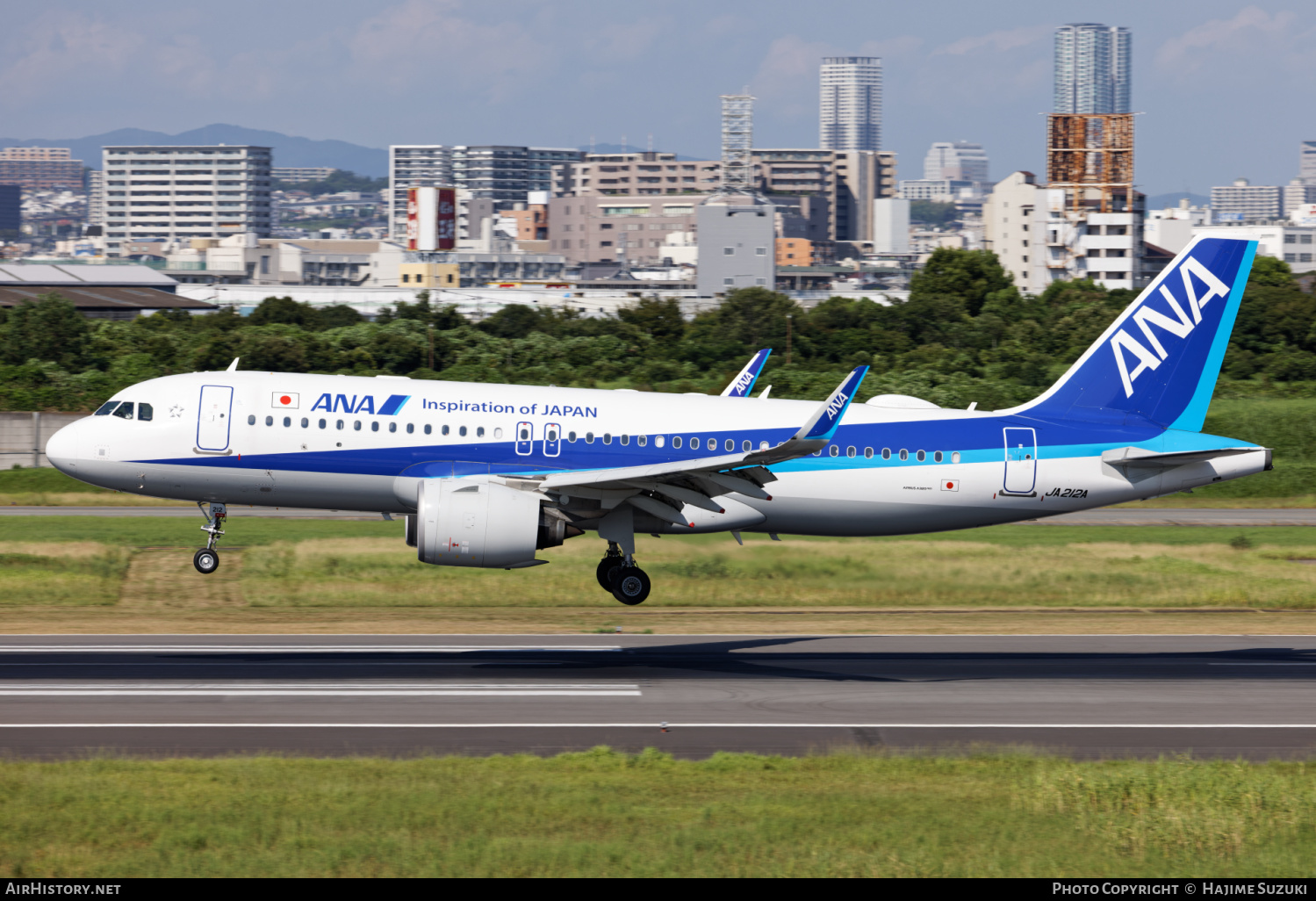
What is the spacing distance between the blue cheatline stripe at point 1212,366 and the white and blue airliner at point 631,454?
0.07 metres

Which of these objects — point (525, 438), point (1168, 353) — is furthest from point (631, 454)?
point (1168, 353)

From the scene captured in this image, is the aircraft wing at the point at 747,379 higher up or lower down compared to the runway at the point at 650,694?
higher up

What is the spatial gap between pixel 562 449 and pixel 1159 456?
1391 centimetres

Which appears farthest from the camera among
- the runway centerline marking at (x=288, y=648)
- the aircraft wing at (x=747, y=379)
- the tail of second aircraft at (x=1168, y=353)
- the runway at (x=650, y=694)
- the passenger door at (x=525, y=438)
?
the aircraft wing at (x=747, y=379)

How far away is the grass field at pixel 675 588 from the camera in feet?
117

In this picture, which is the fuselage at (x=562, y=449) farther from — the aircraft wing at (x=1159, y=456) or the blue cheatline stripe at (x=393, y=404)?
the aircraft wing at (x=1159, y=456)

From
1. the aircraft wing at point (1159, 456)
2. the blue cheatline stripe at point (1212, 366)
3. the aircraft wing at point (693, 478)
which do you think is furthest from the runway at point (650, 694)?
the blue cheatline stripe at point (1212, 366)

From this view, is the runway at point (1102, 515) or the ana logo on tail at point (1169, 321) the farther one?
the runway at point (1102, 515)

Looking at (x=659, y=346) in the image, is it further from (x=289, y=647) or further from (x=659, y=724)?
(x=659, y=724)

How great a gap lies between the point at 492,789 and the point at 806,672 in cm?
1153

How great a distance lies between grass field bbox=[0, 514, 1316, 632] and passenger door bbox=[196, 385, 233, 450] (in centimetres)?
536

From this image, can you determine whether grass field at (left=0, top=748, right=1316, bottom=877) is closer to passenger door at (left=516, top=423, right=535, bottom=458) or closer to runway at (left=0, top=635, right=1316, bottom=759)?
runway at (left=0, top=635, right=1316, bottom=759)

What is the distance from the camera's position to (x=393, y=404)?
31.0 m
